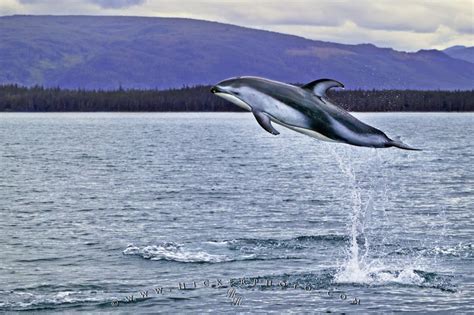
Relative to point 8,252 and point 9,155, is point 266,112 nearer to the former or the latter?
point 8,252

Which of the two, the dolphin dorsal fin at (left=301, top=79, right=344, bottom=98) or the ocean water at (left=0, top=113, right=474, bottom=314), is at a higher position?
the dolphin dorsal fin at (left=301, top=79, right=344, bottom=98)

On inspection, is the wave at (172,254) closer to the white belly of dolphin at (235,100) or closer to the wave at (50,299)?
the wave at (50,299)

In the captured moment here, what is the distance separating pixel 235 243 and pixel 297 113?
2775 centimetres

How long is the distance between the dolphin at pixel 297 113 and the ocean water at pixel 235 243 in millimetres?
5391

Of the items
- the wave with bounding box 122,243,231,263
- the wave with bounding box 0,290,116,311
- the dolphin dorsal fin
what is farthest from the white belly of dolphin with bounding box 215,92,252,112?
the wave with bounding box 122,243,231,263

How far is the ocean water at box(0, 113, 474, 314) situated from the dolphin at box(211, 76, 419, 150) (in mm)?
5391

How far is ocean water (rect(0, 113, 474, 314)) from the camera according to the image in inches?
1193

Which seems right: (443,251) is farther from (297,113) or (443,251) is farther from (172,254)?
(297,113)

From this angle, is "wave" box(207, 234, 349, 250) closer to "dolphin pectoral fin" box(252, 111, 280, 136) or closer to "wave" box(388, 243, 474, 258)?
"wave" box(388, 243, 474, 258)

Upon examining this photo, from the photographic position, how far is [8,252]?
39.0 meters

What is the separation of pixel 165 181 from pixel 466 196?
24383 mm

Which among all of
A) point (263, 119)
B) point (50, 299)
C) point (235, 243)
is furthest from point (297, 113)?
point (235, 243)

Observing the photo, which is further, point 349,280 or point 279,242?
point 279,242

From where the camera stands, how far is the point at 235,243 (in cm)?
3984
